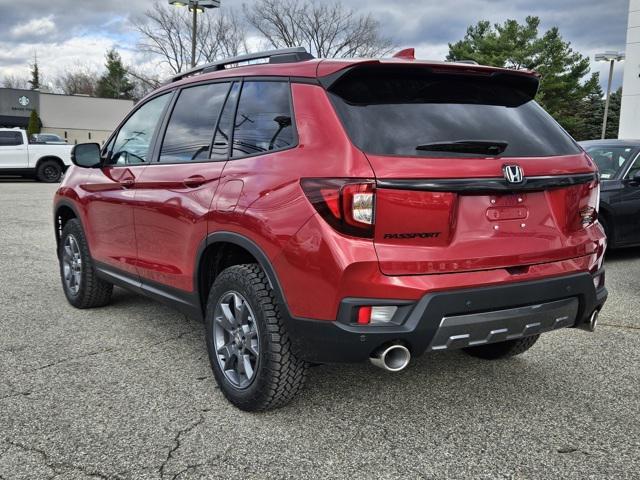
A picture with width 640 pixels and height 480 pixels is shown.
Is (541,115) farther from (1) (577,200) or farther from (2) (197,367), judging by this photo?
(2) (197,367)

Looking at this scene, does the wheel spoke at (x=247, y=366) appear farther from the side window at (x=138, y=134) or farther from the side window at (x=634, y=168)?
the side window at (x=634, y=168)

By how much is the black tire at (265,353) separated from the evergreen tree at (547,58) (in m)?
48.6

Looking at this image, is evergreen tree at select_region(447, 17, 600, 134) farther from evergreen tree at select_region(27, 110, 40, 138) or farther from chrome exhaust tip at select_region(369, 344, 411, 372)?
chrome exhaust tip at select_region(369, 344, 411, 372)

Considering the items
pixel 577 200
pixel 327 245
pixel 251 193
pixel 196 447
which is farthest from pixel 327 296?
pixel 577 200

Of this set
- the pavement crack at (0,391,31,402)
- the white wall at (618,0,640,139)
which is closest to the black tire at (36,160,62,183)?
the pavement crack at (0,391,31,402)

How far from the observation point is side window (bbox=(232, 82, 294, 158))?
9.89 ft

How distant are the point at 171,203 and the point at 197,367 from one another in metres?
1.01

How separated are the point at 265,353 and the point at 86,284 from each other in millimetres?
2627

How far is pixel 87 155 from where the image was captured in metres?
4.66

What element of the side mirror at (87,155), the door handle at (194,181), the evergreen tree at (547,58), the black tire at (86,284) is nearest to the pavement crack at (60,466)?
the door handle at (194,181)

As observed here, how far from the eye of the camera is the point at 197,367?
151 inches

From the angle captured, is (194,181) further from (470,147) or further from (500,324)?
(500,324)

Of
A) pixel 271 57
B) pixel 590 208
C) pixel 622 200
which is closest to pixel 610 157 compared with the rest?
pixel 622 200

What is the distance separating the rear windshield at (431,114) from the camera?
108 inches
